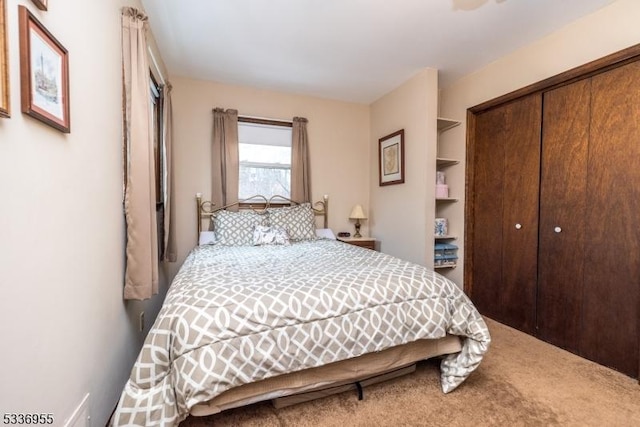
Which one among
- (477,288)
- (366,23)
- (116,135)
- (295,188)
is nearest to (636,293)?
(477,288)

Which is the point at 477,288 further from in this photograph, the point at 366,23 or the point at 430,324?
the point at 366,23

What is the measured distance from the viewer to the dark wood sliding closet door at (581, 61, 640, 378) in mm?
1848

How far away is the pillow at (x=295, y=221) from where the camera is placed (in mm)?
3041

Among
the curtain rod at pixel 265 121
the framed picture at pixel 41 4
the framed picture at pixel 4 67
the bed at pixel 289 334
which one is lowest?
the bed at pixel 289 334

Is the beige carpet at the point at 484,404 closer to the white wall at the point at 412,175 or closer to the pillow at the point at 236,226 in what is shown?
the white wall at the point at 412,175

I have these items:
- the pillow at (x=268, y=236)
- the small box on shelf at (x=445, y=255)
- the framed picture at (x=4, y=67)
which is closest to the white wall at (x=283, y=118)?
the pillow at (x=268, y=236)

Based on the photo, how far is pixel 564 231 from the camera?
2227 mm

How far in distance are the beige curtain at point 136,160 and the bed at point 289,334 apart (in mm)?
259

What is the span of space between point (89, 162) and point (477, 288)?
3.33m

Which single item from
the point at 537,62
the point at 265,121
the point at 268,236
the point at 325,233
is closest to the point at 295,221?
the point at 268,236

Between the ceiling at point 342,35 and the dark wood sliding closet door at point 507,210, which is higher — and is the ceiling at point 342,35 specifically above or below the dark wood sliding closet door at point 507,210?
above

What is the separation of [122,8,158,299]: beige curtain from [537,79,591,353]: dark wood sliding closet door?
9.61 ft

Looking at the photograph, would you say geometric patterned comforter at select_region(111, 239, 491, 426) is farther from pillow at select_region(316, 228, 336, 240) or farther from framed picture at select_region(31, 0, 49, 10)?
pillow at select_region(316, 228, 336, 240)

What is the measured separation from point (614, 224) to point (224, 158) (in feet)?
11.1
